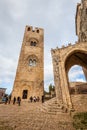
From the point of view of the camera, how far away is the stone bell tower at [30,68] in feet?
69.0

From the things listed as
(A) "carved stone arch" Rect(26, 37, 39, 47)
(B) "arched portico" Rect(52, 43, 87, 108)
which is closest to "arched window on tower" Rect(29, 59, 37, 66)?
(A) "carved stone arch" Rect(26, 37, 39, 47)

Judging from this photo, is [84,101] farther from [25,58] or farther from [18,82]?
[25,58]

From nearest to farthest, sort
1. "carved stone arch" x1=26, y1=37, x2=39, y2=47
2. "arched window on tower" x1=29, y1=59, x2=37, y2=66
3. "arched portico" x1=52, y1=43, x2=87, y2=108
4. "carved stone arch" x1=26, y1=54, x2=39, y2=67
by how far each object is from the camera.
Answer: "arched portico" x1=52, y1=43, x2=87, y2=108, "carved stone arch" x1=26, y1=54, x2=39, y2=67, "arched window on tower" x1=29, y1=59, x2=37, y2=66, "carved stone arch" x1=26, y1=37, x2=39, y2=47

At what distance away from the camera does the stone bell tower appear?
21.0 meters

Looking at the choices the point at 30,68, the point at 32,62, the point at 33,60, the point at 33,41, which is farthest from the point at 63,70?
the point at 33,41

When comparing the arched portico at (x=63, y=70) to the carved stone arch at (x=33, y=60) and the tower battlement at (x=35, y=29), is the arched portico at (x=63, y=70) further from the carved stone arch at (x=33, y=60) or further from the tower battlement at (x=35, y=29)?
the tower battlement at (x=35, y=29)

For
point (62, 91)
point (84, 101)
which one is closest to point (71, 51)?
point (62, 91)

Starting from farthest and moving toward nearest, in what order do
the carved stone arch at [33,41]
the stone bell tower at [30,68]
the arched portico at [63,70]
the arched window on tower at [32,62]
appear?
the carved stone arch at [33,41] → the arched window on tower at [32,62] → the stone bell tower at [30,68] → the arched portico at [63,70]

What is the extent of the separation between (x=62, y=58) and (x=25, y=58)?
12598 millimetres

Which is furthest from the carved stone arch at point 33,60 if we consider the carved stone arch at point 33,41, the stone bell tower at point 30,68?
the carved stone arch at point 33,41

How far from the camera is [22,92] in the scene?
20844 millimetres

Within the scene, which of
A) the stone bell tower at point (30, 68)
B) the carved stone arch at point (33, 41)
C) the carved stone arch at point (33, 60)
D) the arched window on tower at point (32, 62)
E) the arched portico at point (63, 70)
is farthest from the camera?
the carved stone arch at point (33, 41)

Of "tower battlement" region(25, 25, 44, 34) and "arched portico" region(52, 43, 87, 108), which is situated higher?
"tower battlement" region(25, 25, 44, 34)

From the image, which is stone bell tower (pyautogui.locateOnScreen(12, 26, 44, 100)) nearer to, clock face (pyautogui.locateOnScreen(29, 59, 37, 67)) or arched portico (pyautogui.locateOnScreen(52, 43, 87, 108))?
clock face (pyautogui.locateOnScreen(29, 59, 37, 67))
